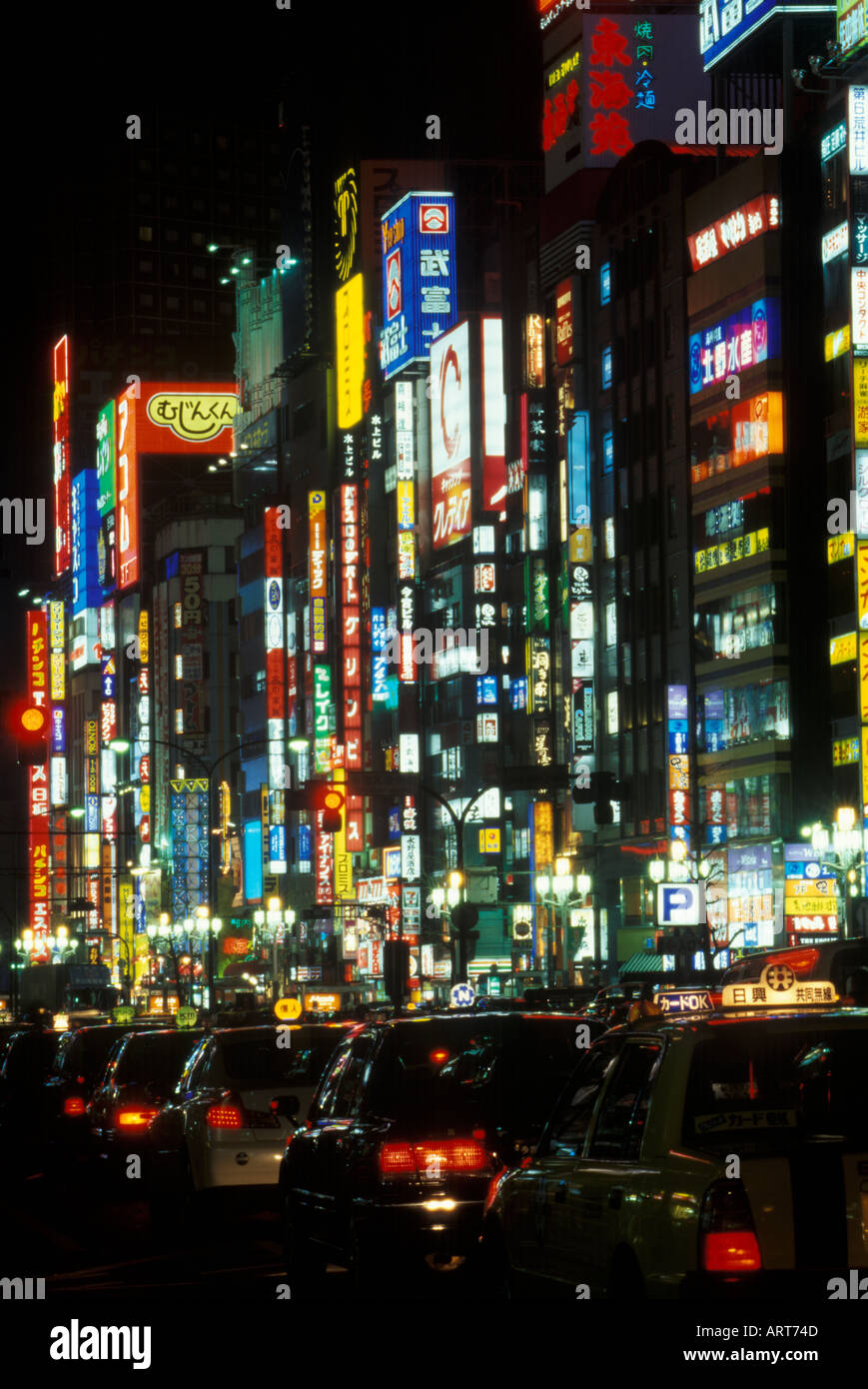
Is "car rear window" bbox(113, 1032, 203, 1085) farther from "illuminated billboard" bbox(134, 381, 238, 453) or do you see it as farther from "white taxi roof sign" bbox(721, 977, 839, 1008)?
"illuminated billboard" bbox(134, 381, 238, 453)

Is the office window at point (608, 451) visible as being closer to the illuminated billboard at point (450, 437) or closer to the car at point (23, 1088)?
the illuminated billboard at point (450, 437)

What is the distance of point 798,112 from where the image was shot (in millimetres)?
73750

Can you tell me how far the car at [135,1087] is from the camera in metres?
23.5

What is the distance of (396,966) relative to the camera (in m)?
42.0

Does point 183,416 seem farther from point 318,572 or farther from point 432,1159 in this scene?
point 432,1159

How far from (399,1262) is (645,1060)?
13.9ft

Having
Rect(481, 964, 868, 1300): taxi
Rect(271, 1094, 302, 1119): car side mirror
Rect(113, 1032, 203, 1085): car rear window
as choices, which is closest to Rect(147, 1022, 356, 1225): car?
Rect(271, 1094, 302, 1119): car side mirror

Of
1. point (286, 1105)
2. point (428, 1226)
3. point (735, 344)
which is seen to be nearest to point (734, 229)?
point (735, 344)

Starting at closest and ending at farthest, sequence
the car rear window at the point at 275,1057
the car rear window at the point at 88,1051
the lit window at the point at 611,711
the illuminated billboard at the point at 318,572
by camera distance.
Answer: the car rear window at the point at 275,1057 → the car rear window at the point at 88,1051 → the lit window at the point at 611,711 → the illuminated billboard at the point at 318,572

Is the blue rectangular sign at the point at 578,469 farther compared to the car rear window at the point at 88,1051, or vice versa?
the blue rectangular sign at the point at 578,469

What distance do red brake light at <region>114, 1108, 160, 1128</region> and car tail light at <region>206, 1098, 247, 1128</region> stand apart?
16.4 ft

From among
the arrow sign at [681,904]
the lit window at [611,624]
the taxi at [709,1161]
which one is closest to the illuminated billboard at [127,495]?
the lit window at [611,624]
